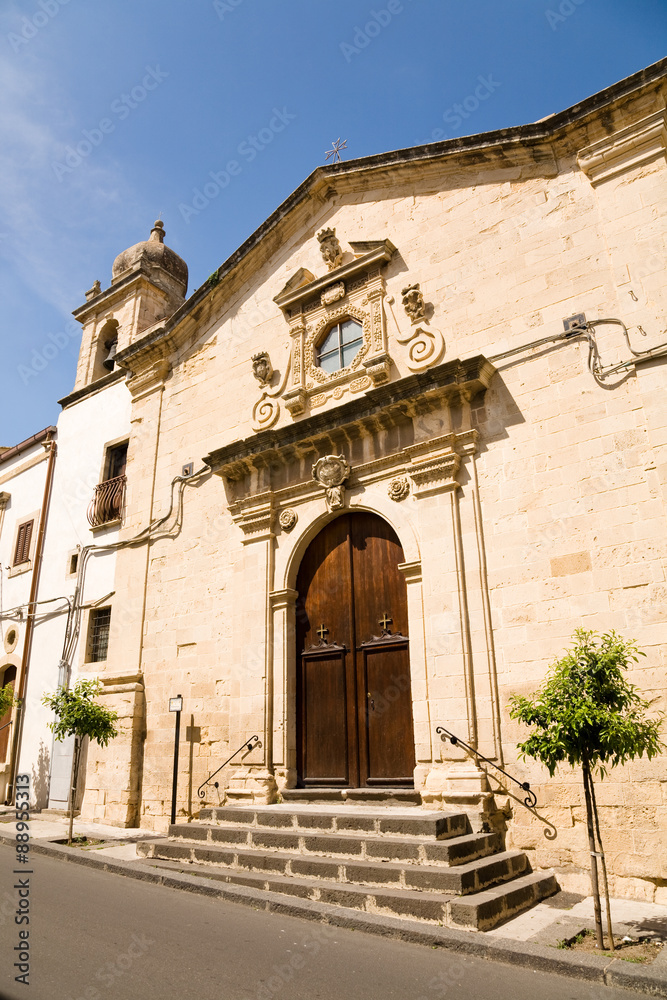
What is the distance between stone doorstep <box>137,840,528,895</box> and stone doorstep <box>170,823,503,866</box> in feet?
0.28

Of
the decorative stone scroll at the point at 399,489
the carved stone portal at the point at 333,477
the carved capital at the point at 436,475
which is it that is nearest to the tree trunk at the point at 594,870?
the carved capital at the point at 436,475

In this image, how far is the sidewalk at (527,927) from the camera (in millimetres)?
4289

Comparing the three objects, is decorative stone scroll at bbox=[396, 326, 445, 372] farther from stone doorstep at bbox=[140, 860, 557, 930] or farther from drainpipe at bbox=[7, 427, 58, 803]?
drainpipe at bbox=[7, 427, 58, 803]

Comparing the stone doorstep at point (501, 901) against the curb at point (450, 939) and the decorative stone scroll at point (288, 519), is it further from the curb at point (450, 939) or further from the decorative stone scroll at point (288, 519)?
the decorative stone scroll at point (288, 519)

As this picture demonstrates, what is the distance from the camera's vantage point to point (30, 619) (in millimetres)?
14570

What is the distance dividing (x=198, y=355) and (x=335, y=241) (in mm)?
3436

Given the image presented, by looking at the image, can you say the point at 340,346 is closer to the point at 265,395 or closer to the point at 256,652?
the point at 265,395

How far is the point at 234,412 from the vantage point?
38.5ft

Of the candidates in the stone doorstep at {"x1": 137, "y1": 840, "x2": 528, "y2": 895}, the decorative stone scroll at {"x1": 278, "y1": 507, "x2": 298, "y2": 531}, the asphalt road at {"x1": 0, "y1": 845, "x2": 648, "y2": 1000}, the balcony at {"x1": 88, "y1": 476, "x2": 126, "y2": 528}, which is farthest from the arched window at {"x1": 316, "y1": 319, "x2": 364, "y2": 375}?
the asphalt road at {"x1": 0, "y1": 845, "x2": 648, "y2": 1000}

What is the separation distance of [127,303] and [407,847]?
44.8 feet

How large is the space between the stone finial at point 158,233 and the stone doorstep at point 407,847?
46.8ft

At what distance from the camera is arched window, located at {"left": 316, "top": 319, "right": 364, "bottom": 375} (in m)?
10.4

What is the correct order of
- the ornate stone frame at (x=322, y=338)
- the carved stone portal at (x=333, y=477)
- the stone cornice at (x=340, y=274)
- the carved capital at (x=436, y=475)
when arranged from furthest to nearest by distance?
1. the stone cornice at (x=340, y=274)
2. the ornate stone frame at (x=322, y=338)
3. the carved stone portal at (x=333, y=477)
4. the carved capital at (x=436, y=475)

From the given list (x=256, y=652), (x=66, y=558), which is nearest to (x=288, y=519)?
(x=256, y=652)
